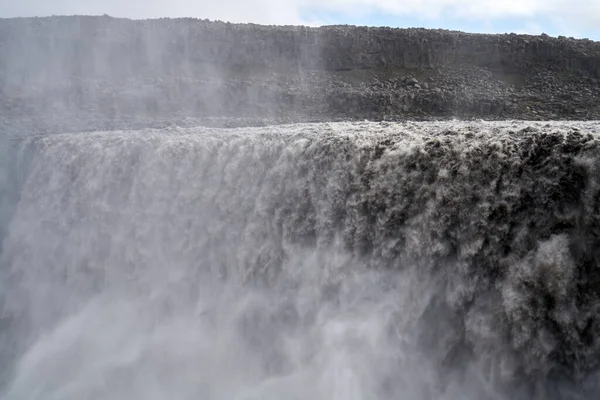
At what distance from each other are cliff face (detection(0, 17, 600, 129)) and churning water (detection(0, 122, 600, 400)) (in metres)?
10.6

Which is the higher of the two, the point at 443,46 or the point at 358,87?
the point at 443,46

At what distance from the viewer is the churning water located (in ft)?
17.6

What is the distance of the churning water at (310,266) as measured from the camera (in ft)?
17.6

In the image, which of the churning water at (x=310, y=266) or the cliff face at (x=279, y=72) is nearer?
the churning water at (x=310, y=266)

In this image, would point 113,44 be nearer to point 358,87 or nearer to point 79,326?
point 358,87

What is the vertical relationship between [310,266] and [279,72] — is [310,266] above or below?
below

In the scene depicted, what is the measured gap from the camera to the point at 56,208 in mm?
11859

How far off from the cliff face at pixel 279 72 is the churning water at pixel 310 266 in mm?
10583

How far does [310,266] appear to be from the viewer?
7.82 m

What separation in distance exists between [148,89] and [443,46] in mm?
14218

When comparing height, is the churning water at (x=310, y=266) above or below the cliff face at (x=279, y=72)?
below

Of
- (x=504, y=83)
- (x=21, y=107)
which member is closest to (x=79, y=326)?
(x=21, y=107)

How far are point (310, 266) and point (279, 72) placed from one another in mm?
18419

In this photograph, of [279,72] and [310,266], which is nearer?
[310,266]
